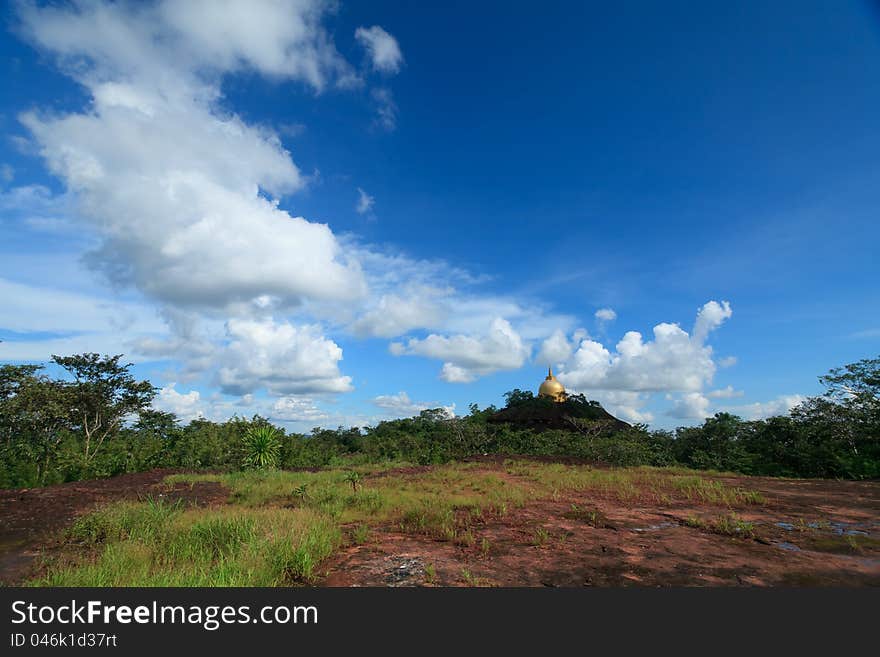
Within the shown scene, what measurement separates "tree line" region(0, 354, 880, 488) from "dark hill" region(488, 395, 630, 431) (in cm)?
603

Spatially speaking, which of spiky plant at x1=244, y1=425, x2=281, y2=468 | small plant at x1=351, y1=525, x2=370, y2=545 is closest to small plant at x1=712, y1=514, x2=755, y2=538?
small plant at x1=351, y1=525, x2=370, y2=545

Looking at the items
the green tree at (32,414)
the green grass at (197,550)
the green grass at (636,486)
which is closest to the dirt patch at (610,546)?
the green grass at (197,550)

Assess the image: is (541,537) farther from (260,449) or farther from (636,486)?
(260,449)

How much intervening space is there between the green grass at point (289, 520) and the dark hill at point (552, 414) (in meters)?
15.6

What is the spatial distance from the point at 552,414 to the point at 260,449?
66.8 ft

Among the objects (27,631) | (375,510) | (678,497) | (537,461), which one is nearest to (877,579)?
(678,497)

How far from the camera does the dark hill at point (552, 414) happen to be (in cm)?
2878

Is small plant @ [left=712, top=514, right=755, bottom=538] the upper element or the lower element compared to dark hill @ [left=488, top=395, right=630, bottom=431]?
lower

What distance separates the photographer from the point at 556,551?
5445 mm

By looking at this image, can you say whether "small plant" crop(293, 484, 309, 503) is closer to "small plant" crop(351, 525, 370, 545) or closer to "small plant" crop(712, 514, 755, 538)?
"small plant" crop(351, 525, 370, 545)

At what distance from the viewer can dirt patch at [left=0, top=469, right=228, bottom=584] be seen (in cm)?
597

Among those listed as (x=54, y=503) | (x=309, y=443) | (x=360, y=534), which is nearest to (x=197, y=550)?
(x=360, y=534)

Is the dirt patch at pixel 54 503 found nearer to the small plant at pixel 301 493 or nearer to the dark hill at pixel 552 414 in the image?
the small plant at pixel 301 493

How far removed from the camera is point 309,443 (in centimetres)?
2284
